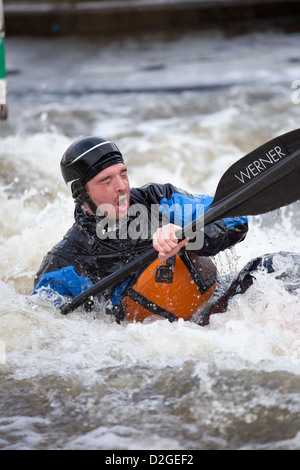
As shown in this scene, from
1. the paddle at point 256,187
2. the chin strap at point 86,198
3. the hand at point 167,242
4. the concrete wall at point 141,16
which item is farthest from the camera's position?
the concrete wall at point 141,16

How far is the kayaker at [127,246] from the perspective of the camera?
10.3 feet

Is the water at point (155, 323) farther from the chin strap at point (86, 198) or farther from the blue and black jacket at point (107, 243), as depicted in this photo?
the chin strap at point (86, 198)

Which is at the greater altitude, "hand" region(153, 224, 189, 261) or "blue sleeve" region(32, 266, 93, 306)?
"hand" region(153, 224, 189, 261)

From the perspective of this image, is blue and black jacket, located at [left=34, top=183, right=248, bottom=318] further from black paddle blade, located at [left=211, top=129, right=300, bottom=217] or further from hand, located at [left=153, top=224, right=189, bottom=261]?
hand, located at [left=153, top=224, right=189, bottom=261]

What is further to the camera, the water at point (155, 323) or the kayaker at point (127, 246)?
the kayaker at point (127, 246)

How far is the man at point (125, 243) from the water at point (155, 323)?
0.12 meters

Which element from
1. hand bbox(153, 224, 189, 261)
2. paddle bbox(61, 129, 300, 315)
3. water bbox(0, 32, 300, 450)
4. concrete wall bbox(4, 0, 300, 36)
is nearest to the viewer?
water bbox(0, 32, 300, 450)

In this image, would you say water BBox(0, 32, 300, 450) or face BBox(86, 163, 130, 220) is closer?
water BBox(0, 32, 300, 450)

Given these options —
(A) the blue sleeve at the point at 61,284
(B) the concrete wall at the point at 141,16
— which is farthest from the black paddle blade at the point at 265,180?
(B) the concrete wall at the point at 141,16

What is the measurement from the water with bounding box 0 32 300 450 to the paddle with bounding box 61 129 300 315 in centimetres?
30

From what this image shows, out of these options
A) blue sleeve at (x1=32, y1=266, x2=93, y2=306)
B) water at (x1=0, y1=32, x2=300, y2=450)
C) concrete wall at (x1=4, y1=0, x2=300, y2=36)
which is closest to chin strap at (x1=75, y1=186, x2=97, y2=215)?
blue sleeve at (x1=32, y1=266, x2=93, y2=306)

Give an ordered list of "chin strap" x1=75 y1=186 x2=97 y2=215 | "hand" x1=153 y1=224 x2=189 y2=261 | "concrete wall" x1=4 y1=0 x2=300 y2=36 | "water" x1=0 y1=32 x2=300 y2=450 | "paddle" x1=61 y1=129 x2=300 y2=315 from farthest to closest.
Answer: "concrete wall" x1=4 y1=0 x2=300 y2=36 < "chin strap" x1=75 y1=186 x2=97 y2=215 < "paddle" x1=61 y1=129 x2=300 y2=315 < "hand" x1=153 y1=224 x2=189 y2=261 < "water" x1=0 y1=32 x2=300 y2=450

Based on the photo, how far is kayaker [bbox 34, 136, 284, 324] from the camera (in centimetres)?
313
